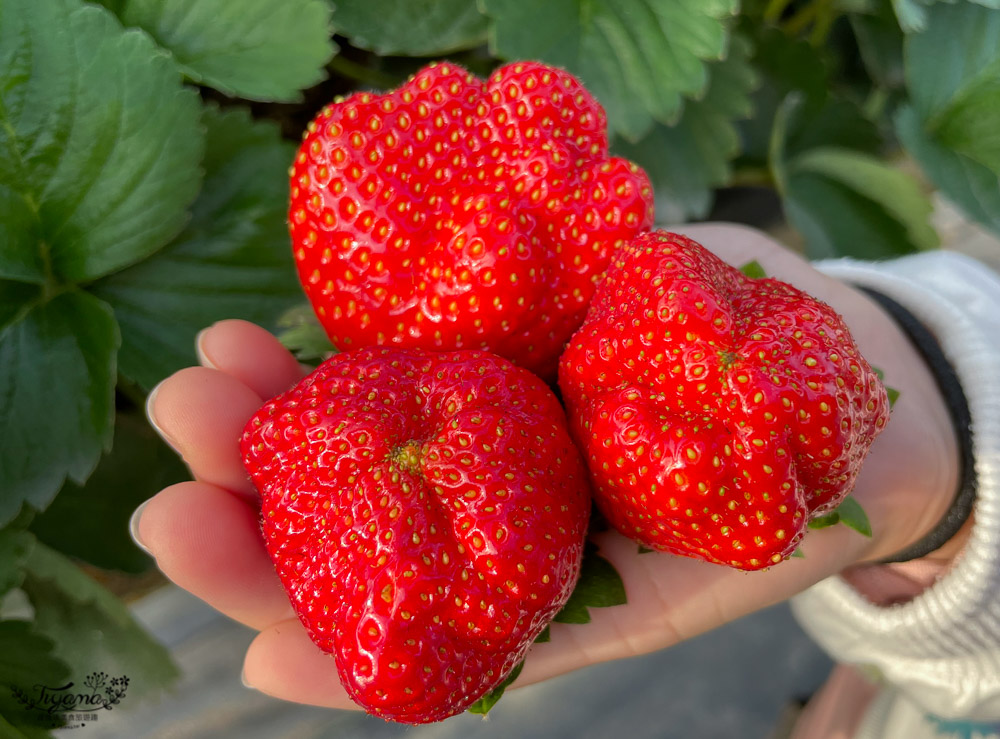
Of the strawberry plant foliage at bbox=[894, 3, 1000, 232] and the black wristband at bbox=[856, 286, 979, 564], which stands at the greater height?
the strawberry plant foliage at bbox=[894, 3, 1000, 232]

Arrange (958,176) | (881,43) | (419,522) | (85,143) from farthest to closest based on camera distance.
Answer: (881,43), (958,176), (85,143), (419,522)

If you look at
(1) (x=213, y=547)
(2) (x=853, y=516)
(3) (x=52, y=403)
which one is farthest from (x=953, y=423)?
(3) (x=52, y=403)

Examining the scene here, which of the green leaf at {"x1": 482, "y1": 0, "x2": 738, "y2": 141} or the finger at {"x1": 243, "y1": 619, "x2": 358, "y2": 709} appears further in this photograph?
the green leaf at {"x1": 482, "y1": 0, "x2": 738, "y2": 141}

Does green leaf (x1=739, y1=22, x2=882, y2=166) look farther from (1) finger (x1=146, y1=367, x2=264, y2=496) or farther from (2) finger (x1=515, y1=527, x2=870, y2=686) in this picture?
(1) finger (x1=146, y1=367, x2=264, y2=496)

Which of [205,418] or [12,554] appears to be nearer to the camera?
[205,418]

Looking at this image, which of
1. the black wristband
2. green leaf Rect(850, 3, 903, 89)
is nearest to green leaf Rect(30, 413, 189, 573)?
the black wristband

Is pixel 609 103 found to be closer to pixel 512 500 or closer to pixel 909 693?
pixel 512 500

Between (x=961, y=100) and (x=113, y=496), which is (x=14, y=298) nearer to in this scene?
(x=113, y=496)

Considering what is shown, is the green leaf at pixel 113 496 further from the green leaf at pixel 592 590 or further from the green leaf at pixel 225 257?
the green leaf at pixel 592 590
